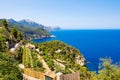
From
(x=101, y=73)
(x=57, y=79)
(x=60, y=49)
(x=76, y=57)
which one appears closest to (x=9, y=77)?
(x=57, y=79)

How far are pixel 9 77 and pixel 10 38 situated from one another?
28.1m

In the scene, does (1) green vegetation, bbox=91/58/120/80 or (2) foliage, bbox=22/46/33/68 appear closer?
(1) green vegetation, bbox=91/58/120/80

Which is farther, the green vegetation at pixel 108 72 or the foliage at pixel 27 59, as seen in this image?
the foliage at pixel 27 59

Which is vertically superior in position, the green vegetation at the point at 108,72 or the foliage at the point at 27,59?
the foliage at the point at 27,59

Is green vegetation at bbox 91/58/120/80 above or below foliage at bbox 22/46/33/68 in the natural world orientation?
below

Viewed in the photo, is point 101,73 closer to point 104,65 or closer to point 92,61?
point 104,65

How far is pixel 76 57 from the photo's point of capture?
108812 mm

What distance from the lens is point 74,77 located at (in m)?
33.7

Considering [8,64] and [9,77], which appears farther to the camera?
[8,64]

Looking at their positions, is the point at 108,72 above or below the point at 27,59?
below

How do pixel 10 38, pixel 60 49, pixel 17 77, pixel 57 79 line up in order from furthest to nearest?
pixel 60 49
pixel 10 38
pixel 57 79
pixel 17 77

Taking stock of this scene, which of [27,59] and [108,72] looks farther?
[27,59]

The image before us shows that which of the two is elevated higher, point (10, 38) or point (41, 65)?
point (10, 38)

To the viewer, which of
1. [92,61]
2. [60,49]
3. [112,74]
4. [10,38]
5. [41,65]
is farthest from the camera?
[92,61]
